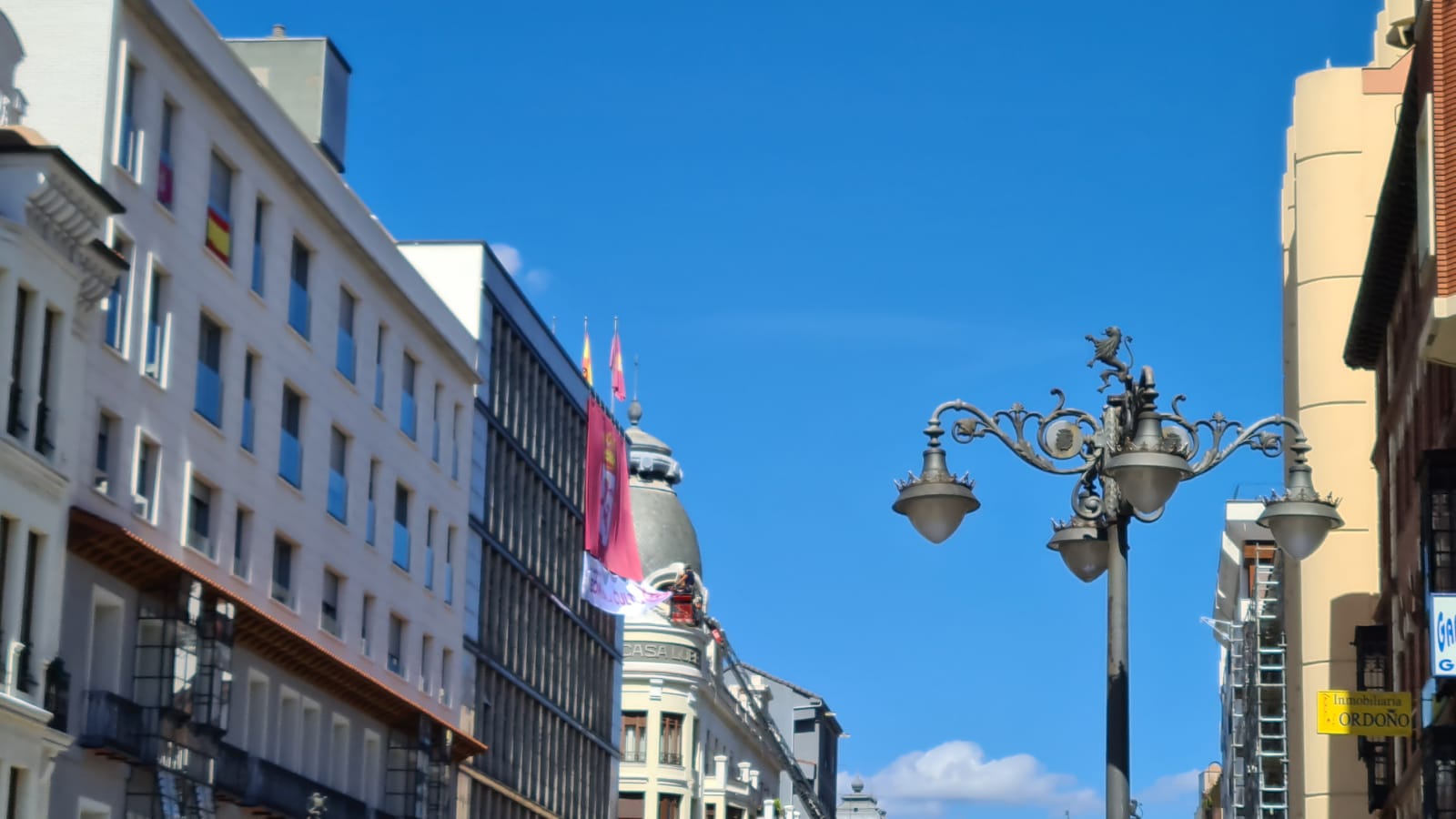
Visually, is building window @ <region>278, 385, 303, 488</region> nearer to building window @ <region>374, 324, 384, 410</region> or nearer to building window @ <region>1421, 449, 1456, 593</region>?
building window @ <region>374, 324, 384, 410</region>

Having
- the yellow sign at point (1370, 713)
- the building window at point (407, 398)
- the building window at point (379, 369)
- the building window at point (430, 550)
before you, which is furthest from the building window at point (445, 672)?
the yellow sign at point (1370, 713)

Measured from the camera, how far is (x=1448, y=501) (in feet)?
152

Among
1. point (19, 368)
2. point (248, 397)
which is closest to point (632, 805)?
point (248, 397)

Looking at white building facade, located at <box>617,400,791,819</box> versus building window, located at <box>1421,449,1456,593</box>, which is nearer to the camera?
building window, located at <box>1421,449,1456,593</box>

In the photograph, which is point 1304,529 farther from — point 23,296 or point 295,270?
point 295,270

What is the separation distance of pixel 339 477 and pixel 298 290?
5364 millimetres

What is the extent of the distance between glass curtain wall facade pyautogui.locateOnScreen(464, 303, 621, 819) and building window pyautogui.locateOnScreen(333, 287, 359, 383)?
12.3 metres

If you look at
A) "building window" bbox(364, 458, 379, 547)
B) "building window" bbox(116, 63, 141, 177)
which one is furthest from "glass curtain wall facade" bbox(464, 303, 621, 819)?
"building window" bbox(116, 63, 141, 177)

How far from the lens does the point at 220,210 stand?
166ft

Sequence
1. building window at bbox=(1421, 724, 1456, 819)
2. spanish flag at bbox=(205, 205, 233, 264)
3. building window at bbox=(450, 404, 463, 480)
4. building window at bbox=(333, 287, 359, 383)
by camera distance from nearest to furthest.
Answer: building window at bbox=(1421, 724, 1456, 819)
spanish flag at bbox=(205, 205, 233, 264)
building window at bbox=(333, 287, 359, 383)
building window at bbox=(450, 404, 463, 480)

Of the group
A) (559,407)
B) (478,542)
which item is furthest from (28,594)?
(559,407)

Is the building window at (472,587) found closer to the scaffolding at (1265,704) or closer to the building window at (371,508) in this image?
the building window at (371,508)

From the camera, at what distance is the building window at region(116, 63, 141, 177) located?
4469cm

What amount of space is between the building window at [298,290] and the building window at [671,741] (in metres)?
A: 53.8
